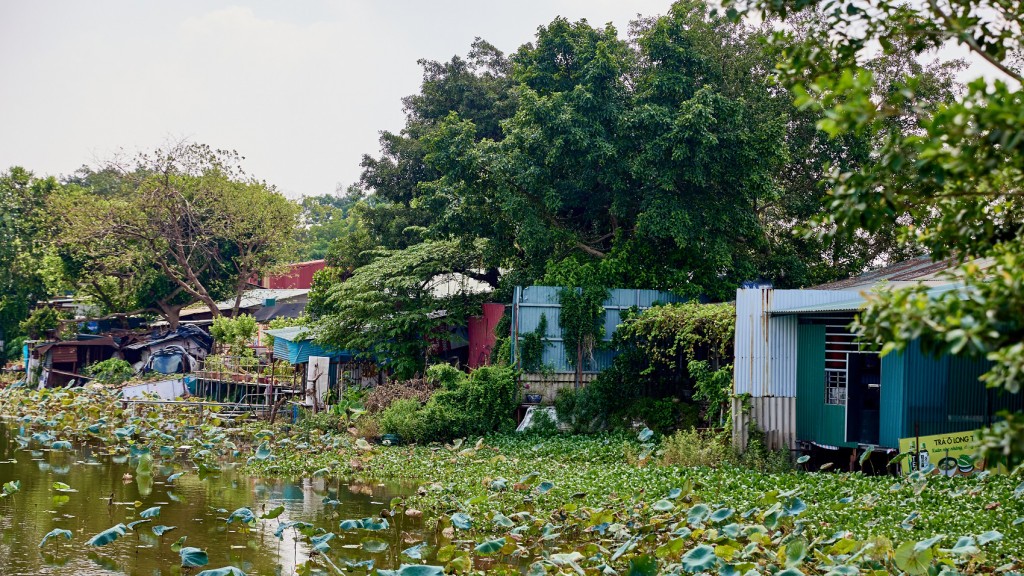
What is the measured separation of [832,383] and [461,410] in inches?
288

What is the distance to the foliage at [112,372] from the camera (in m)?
27.8

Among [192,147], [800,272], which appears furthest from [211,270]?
[800,272]

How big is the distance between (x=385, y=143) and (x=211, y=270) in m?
9.89

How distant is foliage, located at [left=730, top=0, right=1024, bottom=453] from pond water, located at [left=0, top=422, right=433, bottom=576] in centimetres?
600

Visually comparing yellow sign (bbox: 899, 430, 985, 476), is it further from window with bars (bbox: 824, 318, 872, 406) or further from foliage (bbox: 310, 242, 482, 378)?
foliage (bbox: 310, 242, 482, 378)

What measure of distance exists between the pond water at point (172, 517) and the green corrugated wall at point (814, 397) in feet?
18.9

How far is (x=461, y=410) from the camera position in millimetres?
17516

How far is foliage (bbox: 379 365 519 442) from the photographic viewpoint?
17.1 meters

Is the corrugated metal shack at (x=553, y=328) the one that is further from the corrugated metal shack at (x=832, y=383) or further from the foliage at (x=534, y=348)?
the corrugated metal shack at (x=832, y=383)

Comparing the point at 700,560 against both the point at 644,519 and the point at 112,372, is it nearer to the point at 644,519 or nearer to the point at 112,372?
the point at 644,519

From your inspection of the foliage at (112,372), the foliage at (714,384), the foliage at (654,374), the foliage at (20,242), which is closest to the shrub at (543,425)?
the foliage at (654,374)

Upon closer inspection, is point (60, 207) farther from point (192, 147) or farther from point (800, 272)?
point (800, 272)

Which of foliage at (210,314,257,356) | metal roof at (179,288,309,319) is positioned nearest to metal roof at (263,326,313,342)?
foliage at (210,314,257,356)

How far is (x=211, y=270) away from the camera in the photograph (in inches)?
1300
